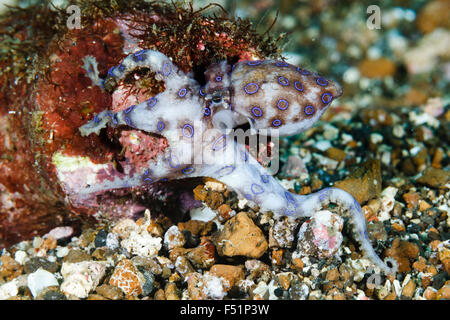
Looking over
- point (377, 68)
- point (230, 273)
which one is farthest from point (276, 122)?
point (377, 68)

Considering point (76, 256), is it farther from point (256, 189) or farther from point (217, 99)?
point (217, 99)

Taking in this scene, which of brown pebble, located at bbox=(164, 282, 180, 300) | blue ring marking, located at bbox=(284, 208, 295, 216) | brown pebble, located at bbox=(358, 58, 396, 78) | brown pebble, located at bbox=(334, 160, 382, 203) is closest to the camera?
brown pebble, located at bbox=(164, 282, 180, 300)

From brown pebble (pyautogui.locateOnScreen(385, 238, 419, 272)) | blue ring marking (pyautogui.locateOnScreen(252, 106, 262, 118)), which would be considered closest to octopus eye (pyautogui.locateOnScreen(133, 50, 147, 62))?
blue ring marking (pyautogui.locateOnScreen(252, 106, 262, 118))

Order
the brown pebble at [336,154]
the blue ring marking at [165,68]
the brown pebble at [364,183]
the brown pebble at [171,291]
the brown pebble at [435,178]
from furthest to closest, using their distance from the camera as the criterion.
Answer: the brown pebble at [336,154]
the brown pebble at [435,178]
the brown pebble at [364,183]
the blue ring marking at [165,68]
the brown pebble at [171,291]

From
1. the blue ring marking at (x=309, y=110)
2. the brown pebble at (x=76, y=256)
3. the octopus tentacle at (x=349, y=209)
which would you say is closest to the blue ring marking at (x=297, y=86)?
Result: the blue ring marking at (x=309, y=110)

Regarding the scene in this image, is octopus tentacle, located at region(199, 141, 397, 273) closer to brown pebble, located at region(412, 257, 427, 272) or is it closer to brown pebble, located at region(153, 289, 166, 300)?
brown pebble, located at region(412, 257, 427, 272)

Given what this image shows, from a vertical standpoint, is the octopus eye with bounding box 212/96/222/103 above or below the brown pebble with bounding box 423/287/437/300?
above

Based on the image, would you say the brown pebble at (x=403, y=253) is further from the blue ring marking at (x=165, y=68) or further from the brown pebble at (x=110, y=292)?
the blue ring marking at (x=165, y=68)
